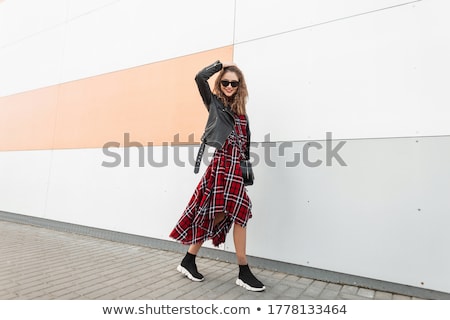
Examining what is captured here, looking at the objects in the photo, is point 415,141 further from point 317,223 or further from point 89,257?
point 89,257

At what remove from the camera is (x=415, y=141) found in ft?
7.29

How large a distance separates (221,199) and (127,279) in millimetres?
1019

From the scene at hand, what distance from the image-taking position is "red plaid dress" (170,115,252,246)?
2.29 meters

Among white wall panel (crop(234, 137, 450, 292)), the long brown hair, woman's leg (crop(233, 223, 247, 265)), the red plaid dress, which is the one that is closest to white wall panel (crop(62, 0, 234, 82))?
the long brown hair

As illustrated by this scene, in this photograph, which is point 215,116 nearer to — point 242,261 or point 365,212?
point 242,261

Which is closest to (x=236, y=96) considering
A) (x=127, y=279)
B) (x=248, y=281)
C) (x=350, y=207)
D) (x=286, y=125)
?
(x=286, y=125)

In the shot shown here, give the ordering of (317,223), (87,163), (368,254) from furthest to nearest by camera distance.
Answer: (87,163) → (317,223) → (368,254)

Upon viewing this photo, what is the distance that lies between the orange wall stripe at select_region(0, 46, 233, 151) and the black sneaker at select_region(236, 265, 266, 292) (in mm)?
1543

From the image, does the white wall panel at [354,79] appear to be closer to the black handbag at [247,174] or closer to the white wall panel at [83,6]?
the black handbag at [247,174]

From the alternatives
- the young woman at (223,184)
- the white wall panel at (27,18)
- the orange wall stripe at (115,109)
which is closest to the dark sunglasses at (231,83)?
the young woman at (223,184)

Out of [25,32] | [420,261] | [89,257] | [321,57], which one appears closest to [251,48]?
[321,57]

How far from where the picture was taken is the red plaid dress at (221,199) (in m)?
2.29

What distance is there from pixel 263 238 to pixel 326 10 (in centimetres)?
217

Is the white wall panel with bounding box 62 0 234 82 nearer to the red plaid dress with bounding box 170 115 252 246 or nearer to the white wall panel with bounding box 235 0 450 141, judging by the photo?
the white wall panel with bounding box 235 0 450 141
